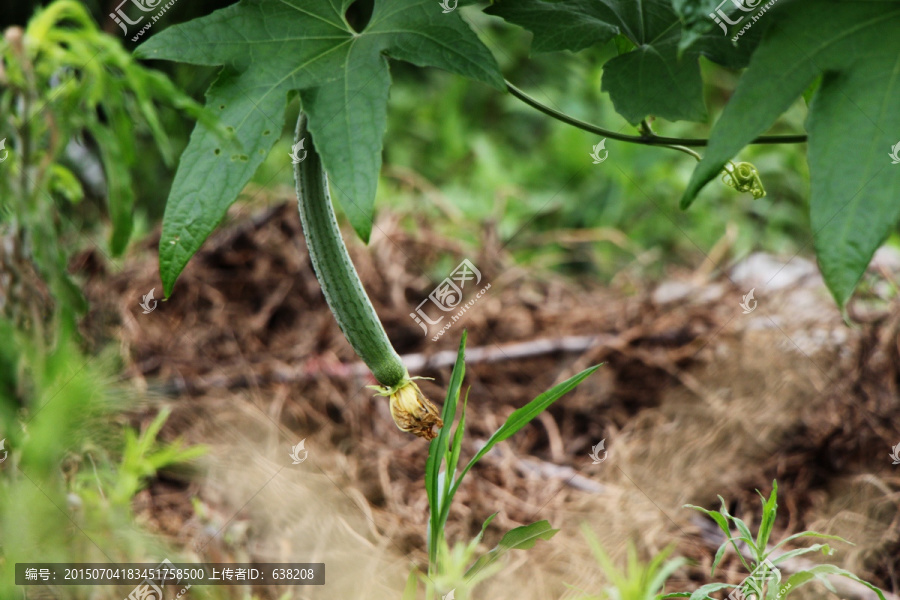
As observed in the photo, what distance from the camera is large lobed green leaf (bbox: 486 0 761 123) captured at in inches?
34.2

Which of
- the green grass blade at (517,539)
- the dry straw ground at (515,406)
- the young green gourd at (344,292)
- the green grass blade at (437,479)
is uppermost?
the young green gourd at (344,292)

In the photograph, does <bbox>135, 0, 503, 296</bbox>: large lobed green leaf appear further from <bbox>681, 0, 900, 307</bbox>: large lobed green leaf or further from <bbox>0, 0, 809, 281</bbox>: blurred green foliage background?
<bbox>0, 0, 809, 281</bbox>: blurred green foliage background

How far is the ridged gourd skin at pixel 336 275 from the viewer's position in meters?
0.84

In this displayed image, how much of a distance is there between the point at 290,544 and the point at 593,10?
93 cm

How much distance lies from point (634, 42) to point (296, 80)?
0.41 meters

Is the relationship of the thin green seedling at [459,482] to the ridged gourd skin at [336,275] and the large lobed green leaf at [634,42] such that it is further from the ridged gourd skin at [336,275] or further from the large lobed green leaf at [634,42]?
the large lobed green leaf at [634,42]

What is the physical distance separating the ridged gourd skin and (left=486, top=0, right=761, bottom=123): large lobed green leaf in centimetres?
30

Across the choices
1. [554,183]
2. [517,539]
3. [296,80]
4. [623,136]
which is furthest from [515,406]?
[554,183]

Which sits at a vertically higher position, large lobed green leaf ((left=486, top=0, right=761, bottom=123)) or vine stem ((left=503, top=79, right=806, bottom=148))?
large lobed green leaf ((left=486, top=0, right=761, bottom=123))

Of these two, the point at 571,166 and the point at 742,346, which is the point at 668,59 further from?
the point at 571,166

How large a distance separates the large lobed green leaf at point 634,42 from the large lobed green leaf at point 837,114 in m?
0.18

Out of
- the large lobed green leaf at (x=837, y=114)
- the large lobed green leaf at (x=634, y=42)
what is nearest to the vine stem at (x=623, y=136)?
the large lobed green leaf at (x=634, y=42)

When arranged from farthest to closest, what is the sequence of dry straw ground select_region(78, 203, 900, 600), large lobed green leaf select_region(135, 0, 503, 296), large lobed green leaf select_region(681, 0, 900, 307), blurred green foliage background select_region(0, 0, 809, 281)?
blurred green foliage background select_region(0, 0, 809, 281)
dry straw ground select_region(78, 203, 900, 600)
large lobed green leaf select_region(135, 0, 503, 296)
large lobed green leaf select_region(681, 0, 900, 307)

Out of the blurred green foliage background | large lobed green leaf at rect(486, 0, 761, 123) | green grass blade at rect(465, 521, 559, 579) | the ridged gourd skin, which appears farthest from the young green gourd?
the blurred green foliage background
